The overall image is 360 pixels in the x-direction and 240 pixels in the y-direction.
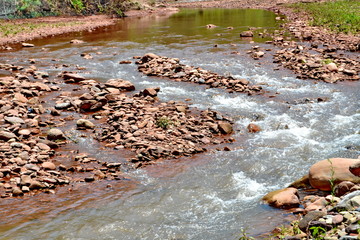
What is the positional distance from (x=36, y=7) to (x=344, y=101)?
111 ft

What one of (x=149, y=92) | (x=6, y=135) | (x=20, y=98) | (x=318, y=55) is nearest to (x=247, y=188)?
(x=6, y=135)

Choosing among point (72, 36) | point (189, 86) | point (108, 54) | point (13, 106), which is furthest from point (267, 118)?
point (72, 36)

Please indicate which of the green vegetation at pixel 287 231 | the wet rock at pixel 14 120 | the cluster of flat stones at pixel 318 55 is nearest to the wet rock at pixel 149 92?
the wet rock at pixel 14 120

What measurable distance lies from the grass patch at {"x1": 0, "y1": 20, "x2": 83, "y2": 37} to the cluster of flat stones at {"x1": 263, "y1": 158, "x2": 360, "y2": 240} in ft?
85.3

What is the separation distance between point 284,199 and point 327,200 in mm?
774

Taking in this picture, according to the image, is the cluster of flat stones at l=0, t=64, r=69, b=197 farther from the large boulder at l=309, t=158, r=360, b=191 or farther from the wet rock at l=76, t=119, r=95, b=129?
the large boulder at l=309, t=158, r=360, b=191

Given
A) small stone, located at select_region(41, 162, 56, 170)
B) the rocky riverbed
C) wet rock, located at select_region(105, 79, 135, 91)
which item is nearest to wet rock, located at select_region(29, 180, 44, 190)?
the rocky riverbed

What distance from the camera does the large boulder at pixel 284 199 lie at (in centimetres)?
648

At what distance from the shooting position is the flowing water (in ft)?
21.5

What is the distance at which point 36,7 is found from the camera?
38.3 metres

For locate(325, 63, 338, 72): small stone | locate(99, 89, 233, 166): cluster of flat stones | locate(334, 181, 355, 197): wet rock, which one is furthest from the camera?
locate(325, 63, 338, 72): small stone

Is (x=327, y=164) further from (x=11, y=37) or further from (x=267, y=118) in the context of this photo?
(x=11, y=37)

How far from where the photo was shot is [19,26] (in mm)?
31266

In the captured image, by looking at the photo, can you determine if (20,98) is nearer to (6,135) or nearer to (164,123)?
(6,135)
